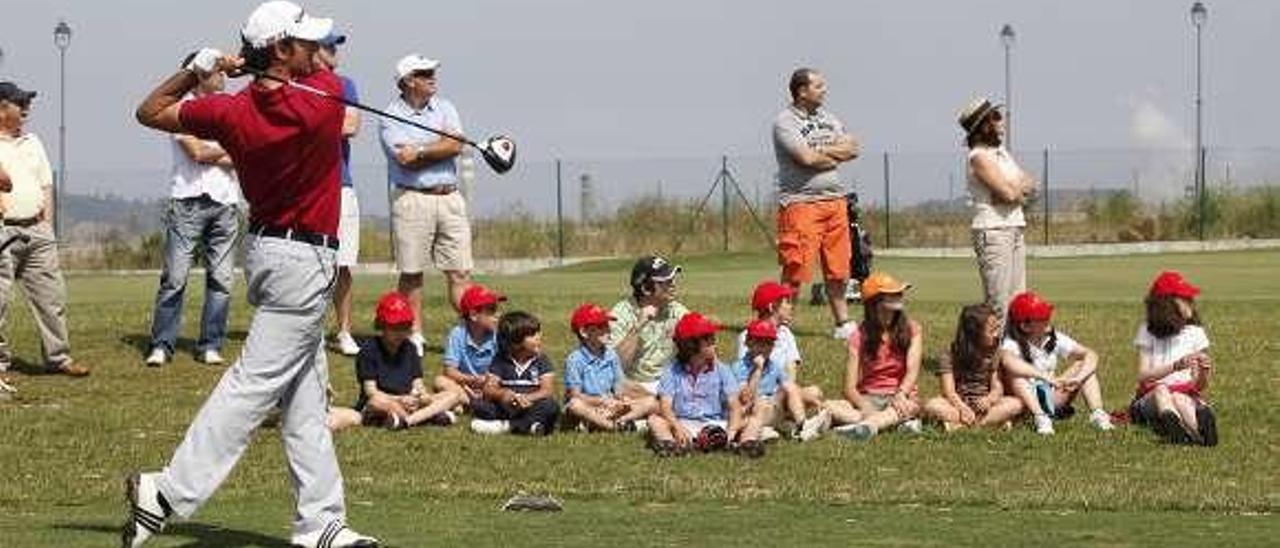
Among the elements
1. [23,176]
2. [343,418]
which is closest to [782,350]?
A: [343,418]

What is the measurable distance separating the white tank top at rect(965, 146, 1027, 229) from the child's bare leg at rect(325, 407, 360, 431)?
4.20 meters

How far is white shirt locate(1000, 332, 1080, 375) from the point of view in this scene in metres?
14.1

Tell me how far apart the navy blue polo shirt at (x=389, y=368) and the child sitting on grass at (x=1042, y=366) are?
333 centimetres

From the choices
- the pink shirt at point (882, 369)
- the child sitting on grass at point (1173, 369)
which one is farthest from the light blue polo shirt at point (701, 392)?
the child sitting on grass at point (1173, 369)

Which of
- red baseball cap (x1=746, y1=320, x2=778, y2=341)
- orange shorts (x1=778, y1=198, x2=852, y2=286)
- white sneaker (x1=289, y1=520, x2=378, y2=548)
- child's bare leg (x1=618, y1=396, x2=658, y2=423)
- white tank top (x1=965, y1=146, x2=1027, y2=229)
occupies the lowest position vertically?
white sneaker (x1=289, y1=520, x2=378, y2=548)

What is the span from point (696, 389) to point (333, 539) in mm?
4474

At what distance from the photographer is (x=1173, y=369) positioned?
13.6m

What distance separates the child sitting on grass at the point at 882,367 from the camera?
44.8 feet

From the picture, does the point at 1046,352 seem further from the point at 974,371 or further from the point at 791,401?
the point at 791,401

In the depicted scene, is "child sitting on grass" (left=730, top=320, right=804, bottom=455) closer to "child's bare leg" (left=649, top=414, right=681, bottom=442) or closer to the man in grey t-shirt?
"child's bare leg" (left=649, top=414, right=681, bottom=442)

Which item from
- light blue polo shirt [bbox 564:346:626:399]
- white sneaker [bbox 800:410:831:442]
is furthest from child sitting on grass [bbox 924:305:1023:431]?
light blue polo shirt [bbox 564:346:626:399]

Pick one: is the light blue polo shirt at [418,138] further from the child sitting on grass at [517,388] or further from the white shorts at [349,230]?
the child sitting on grass at [517,388]

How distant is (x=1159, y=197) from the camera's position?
160 ft

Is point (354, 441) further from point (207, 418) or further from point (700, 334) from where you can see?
point (207, 418)
